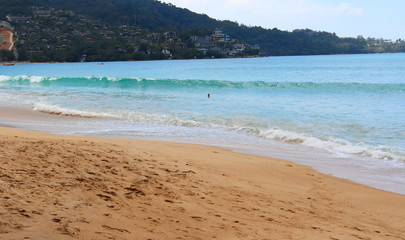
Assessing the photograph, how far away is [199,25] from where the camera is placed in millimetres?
188375

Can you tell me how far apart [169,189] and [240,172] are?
1.97 meters

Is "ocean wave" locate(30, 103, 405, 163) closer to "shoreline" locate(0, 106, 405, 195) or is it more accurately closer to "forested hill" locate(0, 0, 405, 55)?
"shoreline" locate(0, 106, 405, 195)

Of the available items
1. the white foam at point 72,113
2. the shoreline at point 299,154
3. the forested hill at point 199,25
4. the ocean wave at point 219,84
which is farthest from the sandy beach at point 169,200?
the forested hill at point 199,25

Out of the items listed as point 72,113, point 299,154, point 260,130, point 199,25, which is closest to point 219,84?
point 72,113

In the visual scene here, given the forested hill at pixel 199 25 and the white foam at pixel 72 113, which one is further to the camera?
the forested hill at pixel 199 25

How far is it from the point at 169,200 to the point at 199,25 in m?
189

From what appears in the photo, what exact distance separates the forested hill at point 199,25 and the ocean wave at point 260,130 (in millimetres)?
153313

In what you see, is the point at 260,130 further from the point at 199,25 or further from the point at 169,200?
the point at 199,25

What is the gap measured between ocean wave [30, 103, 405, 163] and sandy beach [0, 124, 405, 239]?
2543mm

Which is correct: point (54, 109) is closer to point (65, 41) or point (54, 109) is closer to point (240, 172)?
point (240, 172)

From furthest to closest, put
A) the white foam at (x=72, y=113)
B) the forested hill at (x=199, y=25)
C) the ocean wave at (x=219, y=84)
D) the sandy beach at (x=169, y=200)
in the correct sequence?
the forested hill at (x=199, y=25), the ocean wave at (x=219, y=84), the white foam at (x=72, y=113), the sandy beach at (x=169, y=200)

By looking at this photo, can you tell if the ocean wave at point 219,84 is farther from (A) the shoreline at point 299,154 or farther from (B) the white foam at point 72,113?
(A) the shoreline at point 299,154

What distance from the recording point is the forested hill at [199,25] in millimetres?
168375

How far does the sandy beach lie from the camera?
374 centimetres
